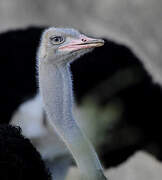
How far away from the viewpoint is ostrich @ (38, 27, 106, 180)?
2.38 m

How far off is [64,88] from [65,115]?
82 mm

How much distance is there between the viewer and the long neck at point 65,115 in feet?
7.80

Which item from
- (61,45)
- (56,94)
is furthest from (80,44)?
(56,94)

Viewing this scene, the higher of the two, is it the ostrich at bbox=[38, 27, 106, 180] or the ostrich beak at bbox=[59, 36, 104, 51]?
the ostrich beak at bbox=[59, 36, 104, 51]

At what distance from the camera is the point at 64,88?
244 centimetres

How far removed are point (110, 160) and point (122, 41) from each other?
0.57 m

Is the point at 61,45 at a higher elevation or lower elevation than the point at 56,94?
higher

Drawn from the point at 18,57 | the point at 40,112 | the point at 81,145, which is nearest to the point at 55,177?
the point at 40,112

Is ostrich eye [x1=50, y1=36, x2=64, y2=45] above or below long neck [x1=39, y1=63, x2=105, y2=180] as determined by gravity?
above

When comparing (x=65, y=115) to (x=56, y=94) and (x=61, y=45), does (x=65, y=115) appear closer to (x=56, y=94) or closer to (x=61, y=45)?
(x=56, y=94)

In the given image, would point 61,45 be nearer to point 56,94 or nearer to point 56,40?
point 56,40

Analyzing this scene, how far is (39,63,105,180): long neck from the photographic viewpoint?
7.80ft

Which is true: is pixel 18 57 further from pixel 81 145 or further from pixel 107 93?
pixel 81 145

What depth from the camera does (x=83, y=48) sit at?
2439 mm
